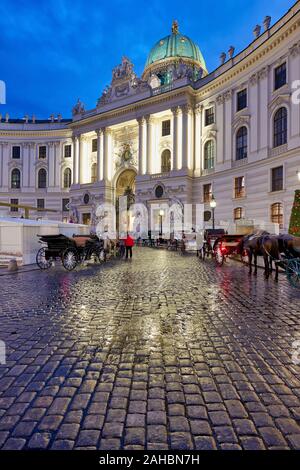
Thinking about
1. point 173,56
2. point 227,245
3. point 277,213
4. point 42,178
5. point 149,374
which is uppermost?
point 173,56

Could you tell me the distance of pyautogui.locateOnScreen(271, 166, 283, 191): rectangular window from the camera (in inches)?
966

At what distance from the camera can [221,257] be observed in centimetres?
1435

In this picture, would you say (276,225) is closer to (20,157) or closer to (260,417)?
(260,417)

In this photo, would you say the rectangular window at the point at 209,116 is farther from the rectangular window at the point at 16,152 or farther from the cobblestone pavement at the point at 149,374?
the rectangular window at the point at 16,152

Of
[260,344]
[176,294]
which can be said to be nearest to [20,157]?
[176,294]

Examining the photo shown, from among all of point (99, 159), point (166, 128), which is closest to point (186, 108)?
point (166, 128)

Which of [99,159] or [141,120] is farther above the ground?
[141,120]

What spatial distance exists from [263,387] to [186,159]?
33.6 meters

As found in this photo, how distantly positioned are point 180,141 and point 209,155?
423cm

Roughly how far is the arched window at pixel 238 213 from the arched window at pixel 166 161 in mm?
12157

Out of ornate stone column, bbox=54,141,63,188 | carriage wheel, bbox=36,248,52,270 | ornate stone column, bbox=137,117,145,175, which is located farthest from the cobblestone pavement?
ornate stone column, bbox=54,141,63,188

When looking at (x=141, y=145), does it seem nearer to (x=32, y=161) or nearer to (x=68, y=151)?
(x=68, y=151)

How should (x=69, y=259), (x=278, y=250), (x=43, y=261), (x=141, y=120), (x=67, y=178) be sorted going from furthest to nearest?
(x=67, y=178), (x=141, y=120), (x=43, y=261), (x=69, y=259), (x=278, y=250)

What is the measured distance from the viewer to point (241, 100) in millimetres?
29719
